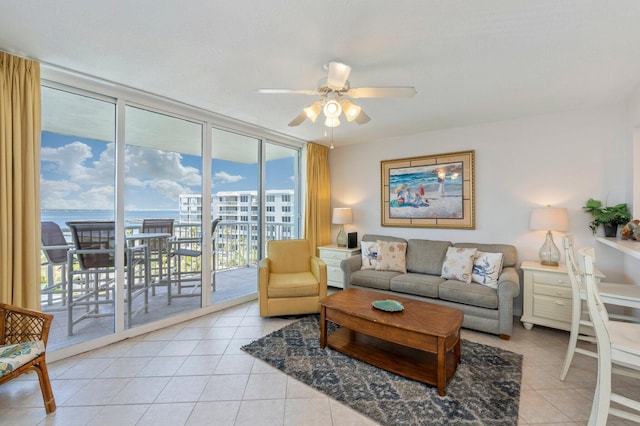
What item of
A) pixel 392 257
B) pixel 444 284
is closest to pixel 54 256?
pixel 392 257

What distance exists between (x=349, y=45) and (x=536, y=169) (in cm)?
288

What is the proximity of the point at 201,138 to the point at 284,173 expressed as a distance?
1.54m

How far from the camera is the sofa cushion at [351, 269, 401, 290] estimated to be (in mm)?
3467

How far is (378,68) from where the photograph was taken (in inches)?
85.8

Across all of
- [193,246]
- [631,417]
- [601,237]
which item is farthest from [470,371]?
[193,246]

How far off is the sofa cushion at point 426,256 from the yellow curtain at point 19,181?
3.87 metres

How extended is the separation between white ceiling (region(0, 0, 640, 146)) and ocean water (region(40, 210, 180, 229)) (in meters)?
1.26

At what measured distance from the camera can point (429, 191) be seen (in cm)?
399

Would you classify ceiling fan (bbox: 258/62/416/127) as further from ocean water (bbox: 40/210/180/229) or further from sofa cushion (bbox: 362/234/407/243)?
sofa cushion (bbox: 362/234/407/243)

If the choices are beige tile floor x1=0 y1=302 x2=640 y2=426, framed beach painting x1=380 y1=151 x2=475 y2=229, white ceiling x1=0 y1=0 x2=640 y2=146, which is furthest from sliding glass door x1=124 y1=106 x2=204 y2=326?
framed beach painting x1=380 y1=151 x2=475 y2=229

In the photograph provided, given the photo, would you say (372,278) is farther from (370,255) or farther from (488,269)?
(488,269)

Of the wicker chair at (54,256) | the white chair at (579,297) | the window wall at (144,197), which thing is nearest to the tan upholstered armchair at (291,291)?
the window wall at (144,197)

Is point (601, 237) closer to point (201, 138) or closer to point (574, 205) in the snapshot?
point (574, 205)

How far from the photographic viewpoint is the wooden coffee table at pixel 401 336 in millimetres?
1969
